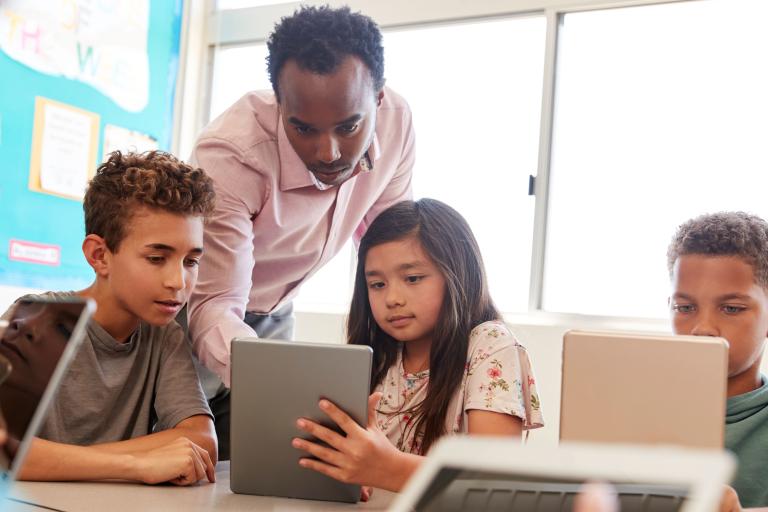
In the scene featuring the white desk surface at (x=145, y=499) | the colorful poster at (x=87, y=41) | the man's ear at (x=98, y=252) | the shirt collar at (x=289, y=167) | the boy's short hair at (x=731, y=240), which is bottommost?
the white desk surface at (x=145, y=499)

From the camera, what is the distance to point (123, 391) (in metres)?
1.43

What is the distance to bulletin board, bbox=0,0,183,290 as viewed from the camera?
2.99m

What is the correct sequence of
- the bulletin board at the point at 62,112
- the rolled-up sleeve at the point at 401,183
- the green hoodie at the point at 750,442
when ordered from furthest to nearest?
the bulletin board at the point at 62,112 < the rolled-up sleeve at the point at 401,183 < the green hoodie at the point at 750,442

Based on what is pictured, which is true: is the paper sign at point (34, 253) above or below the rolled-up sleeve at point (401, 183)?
below

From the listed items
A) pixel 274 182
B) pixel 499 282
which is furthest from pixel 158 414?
pixel 499 282

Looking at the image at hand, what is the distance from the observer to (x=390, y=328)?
1.60 metres

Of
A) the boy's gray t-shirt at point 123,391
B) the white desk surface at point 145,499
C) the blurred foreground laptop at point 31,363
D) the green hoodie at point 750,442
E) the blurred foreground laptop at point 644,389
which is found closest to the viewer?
the blurred foreground laptop at point 31,363

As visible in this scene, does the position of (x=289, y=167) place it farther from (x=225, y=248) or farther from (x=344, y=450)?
(x=344, y=450)

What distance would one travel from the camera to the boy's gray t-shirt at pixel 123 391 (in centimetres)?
137

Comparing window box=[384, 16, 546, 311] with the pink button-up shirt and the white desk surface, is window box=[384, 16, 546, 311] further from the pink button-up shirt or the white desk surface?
the white desk surface

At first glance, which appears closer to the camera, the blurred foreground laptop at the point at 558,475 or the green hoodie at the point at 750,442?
the blurred foreground laptop at the point at 558,475

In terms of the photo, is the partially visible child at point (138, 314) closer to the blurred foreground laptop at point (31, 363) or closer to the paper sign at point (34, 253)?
the blurred foreground laptop at point (31, 363)

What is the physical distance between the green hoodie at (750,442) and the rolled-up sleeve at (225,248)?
841 millimetres

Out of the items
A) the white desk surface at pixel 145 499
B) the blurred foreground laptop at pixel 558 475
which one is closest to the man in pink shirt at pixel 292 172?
the white desk surface at pixel 145 499
